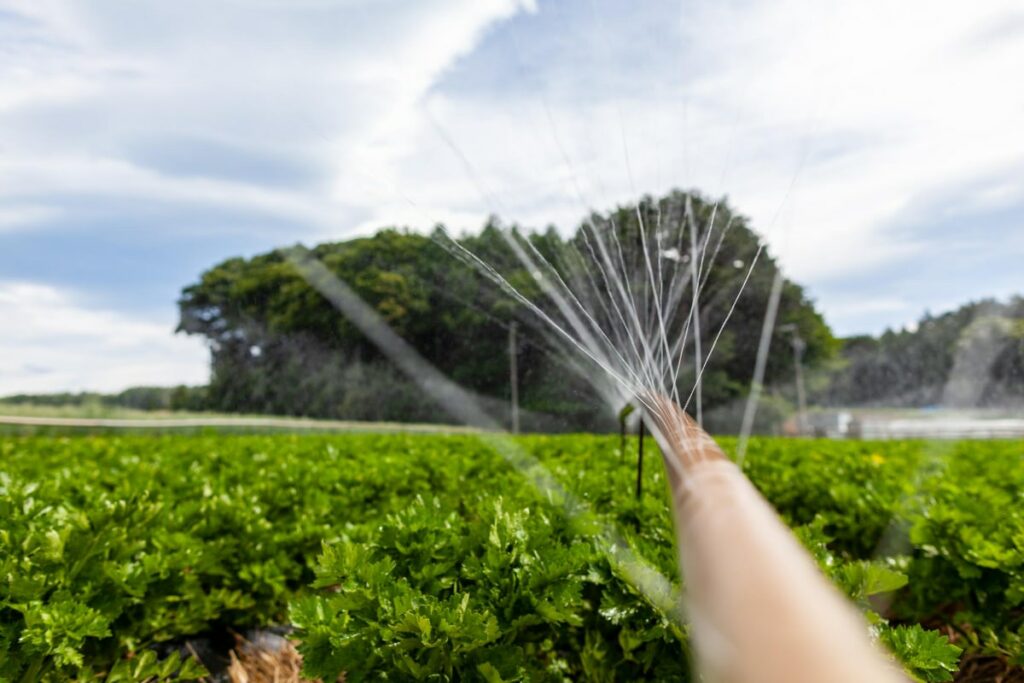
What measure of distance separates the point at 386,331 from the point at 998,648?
111ft

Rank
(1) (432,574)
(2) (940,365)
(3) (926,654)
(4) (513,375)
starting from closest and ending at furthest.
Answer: (3) (926,654), (1) (432,574), (4) (513,375), (2) (940,365)

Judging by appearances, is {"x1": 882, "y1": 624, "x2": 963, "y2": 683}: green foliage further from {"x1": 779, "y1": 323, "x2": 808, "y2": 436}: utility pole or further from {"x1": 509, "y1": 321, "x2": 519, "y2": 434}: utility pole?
{"x1": 779, "y1": 323, "x2": 808, "y2": 436}: utility pole

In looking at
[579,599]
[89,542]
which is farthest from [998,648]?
[89,542]

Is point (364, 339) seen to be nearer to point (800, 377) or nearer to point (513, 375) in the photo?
point (513, 375)

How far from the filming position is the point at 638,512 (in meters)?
2.62

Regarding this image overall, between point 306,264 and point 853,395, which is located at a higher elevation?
point 306,264

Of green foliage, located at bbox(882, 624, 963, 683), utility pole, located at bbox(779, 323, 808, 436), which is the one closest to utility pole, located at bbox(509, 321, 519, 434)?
utility pole, located at bbox(779, 323, 808, 436)

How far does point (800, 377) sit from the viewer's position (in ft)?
136

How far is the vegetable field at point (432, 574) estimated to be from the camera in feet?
5.98

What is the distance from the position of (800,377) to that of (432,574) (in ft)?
139

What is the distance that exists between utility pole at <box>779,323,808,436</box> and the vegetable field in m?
36.2

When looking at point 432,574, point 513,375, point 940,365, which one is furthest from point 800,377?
point 432,574

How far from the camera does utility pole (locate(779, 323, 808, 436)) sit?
39.3 metres

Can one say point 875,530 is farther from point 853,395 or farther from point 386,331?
point 853,395
